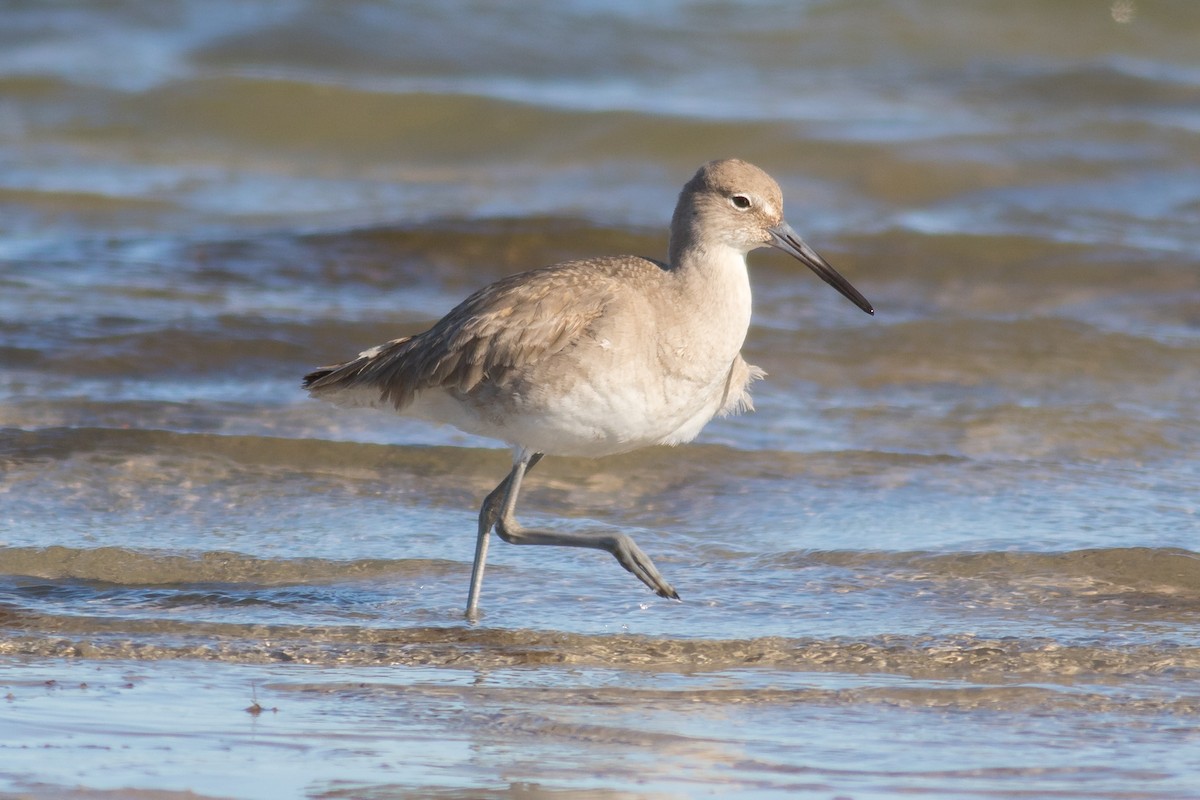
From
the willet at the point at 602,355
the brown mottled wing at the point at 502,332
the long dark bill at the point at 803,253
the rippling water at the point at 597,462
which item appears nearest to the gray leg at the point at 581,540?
the willet at the point at 602,355

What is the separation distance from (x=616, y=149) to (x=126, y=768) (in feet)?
39.6

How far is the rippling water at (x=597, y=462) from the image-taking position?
4.73 meters

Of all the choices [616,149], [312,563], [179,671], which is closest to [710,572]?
[312,563]

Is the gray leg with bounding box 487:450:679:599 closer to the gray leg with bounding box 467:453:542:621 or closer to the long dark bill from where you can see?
the gray leg with bounding box 467:453:542:621

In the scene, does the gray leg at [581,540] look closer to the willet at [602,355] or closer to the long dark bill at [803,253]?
the willet at [602,355]

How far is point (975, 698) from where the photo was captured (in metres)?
5.07

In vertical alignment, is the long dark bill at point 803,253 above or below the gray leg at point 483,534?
above

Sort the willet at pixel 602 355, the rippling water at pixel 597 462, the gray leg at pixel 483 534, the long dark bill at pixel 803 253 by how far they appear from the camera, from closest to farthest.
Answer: the rippling water at pixel 597 462 → the willet at pixel 602 355 → the gray leg at pixel 483 534 → the long dark bill at pixel 803 253

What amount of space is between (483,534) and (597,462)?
2.06m

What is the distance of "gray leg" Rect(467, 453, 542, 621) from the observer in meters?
6.04

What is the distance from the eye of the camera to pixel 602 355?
5.71 metres

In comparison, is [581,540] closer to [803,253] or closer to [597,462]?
[803,253]

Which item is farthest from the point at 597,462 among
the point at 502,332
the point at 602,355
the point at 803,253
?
the point at 602,355

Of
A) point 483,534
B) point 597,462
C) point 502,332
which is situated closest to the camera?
point 502,332
